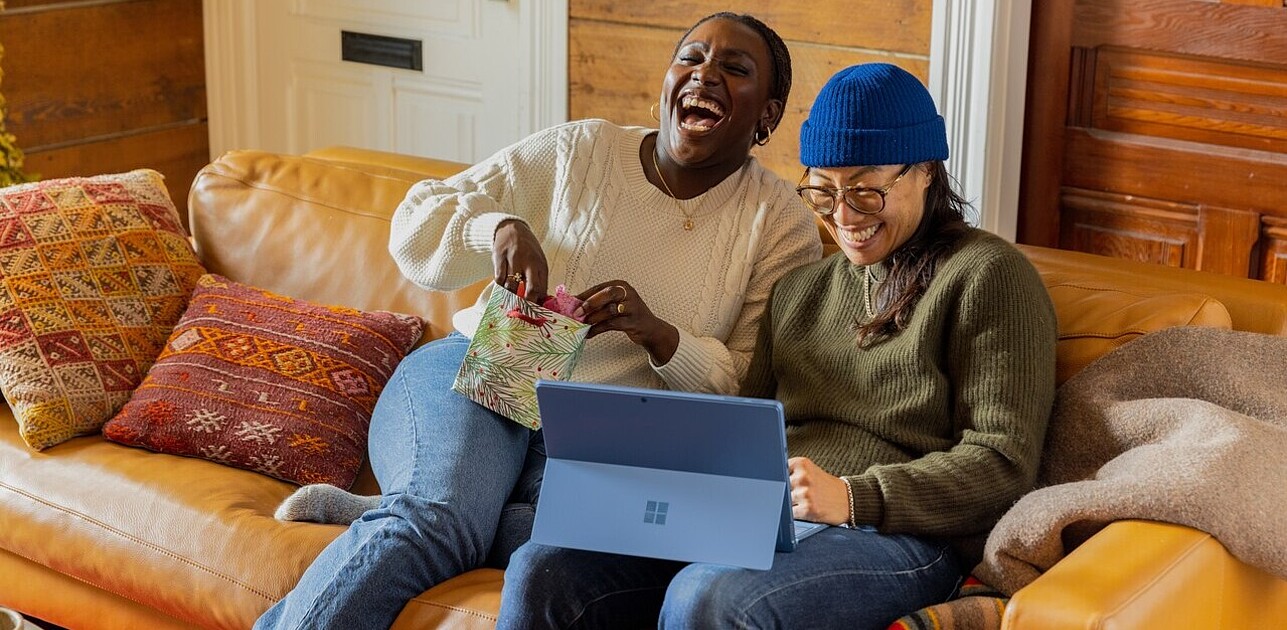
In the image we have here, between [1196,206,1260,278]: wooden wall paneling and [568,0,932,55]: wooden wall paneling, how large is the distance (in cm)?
69

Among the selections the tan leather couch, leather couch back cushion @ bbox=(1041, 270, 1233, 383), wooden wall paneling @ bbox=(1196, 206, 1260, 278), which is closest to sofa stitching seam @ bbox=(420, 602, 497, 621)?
the tan leather couch

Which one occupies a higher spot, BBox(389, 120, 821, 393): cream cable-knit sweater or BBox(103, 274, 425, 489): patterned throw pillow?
BBox(389, 120, 821, 393): cream cable-knit sweater

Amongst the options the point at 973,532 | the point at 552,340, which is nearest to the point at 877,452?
the point at 973,532

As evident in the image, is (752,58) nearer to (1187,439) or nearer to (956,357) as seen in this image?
(956,357)

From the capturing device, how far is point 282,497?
223cm

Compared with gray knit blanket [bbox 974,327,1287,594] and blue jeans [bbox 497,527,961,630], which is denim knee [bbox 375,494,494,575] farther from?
gray knit blanket [bbox 974,327,1287,594]

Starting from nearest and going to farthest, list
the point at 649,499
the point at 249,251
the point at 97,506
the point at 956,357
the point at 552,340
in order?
the point at 649,499 → the point at 956,357 → the point at 552,340 → the point at 97,506 → the point at 249,251

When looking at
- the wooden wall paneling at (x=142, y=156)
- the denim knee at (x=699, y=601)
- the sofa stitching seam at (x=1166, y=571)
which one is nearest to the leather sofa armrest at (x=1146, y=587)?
the sofa stitching seam at (x=1166, y=571)

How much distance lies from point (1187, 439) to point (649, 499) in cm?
61

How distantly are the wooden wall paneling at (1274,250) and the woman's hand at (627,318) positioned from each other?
1.49 meters

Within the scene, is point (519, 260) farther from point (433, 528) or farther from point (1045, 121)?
point (1045, 121)

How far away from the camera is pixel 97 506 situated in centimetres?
220

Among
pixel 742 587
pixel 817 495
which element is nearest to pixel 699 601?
pixel 742 587

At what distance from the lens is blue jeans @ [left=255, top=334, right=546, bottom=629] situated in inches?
72.9
